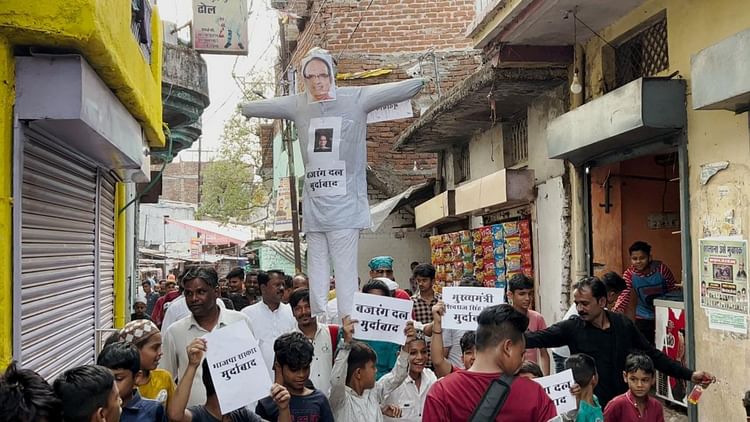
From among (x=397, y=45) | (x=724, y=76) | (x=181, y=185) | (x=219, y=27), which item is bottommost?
(x=724, y=76)

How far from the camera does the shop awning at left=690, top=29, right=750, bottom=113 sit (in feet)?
19.9

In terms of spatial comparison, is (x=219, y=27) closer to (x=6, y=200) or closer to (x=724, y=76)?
(x=724, y=76)

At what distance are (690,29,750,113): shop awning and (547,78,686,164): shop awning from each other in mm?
748

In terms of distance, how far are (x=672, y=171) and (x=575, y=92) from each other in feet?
5.83

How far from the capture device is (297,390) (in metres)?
4.30

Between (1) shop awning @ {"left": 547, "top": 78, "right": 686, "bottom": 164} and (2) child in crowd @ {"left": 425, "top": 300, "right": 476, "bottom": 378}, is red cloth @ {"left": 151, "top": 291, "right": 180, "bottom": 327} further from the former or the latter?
(2) child in crowd @ {"left": 425, "top": 300, "right": 476, "bottom": 378}

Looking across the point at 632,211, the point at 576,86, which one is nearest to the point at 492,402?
the point at 576,86

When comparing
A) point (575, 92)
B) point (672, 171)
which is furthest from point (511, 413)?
point (672, 171)

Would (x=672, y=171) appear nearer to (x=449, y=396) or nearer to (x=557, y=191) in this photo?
(x=557, y=191)

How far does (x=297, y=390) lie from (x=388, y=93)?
2.52 m

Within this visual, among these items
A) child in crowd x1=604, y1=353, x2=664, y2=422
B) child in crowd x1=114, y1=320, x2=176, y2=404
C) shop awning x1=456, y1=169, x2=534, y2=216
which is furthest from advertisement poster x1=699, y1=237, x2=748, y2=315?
child in crowd x1=114, y1=320, x2=176, y2=404

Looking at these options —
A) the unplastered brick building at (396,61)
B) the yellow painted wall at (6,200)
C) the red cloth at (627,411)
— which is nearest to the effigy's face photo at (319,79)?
the yellow painted wall at (6,200)

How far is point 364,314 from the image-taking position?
5.21 metres

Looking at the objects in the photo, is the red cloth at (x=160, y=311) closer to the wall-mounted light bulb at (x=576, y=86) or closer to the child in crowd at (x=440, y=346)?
the child in crowd at (x=440, y=346)
